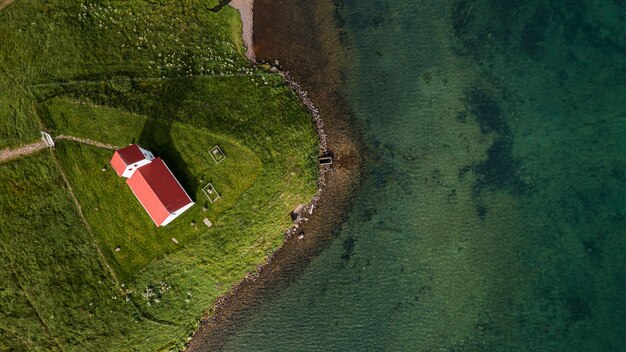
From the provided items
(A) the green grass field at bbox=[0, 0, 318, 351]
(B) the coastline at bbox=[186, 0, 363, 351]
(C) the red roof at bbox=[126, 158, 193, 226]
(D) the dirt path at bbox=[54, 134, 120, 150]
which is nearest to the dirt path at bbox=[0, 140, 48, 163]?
(A) the green grass field at bbox=[0, 0, 318, 351]

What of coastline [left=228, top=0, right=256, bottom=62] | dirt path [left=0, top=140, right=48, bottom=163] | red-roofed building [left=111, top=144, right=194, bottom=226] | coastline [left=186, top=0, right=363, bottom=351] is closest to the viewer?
red-roofed building [left=111, top=144, right=194, bottom=226]

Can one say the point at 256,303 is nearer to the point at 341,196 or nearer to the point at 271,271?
the point at 271,271

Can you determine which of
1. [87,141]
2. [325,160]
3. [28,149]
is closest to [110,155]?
[87,141]

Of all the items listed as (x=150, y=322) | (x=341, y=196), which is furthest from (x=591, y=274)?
(x=150, y=322)

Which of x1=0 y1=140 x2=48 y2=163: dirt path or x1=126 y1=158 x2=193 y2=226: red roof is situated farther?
x1=0 y1=140 x2=48 y2=163: dirt path

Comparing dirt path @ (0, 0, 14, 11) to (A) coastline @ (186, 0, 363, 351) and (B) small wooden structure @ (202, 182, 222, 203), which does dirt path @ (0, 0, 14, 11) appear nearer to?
(A) coastline @ (186, 0, 363, 351)
